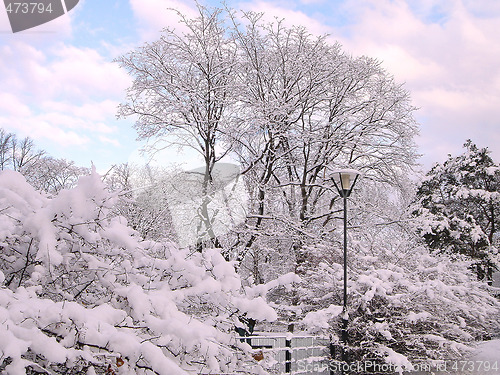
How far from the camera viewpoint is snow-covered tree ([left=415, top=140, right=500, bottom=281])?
20031mm

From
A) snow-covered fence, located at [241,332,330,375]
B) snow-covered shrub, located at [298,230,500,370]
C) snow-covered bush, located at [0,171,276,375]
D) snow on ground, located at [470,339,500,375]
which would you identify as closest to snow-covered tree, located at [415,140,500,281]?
snow on ground, located at [470,339,500,375]

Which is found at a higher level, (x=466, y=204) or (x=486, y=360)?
(x=466, y=204)

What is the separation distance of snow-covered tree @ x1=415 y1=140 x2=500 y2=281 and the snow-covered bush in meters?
18.9

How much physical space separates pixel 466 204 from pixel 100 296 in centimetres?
2234

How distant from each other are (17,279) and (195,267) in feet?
3.32

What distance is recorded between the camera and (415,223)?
15117mm

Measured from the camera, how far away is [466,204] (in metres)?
21.7

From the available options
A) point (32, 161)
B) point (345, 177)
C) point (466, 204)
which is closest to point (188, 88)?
point (345, 177)

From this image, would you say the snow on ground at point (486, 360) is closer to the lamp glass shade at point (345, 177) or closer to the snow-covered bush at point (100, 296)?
the lamp glass shade at point (345, 177)

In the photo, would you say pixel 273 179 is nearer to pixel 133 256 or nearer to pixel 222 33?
pixel 222 33

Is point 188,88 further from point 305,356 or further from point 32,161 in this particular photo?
point 32,161

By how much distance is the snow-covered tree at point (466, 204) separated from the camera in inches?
789

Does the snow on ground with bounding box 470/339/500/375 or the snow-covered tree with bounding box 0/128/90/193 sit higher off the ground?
the snow-covered tree with bounding box 0/128/90/193

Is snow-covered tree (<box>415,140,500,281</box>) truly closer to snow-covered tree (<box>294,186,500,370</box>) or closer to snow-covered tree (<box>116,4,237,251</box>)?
snow-covered tree (<box>294,186,500,370</box>)
